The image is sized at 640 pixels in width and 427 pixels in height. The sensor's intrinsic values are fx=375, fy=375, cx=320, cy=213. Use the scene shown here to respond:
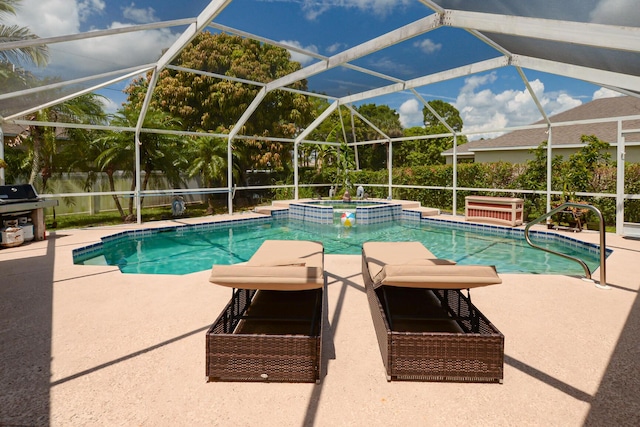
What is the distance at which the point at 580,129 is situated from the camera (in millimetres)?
16922

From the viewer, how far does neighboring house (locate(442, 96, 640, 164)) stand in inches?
601

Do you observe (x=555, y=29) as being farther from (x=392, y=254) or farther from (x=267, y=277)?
(x=267, y=277)

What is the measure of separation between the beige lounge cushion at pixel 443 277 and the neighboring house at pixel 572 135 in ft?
46.3

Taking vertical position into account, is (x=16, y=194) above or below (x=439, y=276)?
above

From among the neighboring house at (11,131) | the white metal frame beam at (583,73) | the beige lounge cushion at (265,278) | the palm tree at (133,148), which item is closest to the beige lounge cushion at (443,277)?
the beige lounge cushion at (265,278)

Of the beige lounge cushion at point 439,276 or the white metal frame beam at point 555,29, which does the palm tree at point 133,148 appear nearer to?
the white metal frame beam at point 555,29

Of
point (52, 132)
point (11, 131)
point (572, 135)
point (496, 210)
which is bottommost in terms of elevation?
point (496, 210)

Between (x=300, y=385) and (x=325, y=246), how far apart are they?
21.7 ft

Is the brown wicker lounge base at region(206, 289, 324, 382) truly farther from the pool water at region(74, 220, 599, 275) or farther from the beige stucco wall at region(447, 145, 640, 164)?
the beige stucco wall at region(447, 145, 640, 164)

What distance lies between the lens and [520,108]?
41312 millimetres

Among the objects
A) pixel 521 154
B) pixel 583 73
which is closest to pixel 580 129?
pixel 521 154

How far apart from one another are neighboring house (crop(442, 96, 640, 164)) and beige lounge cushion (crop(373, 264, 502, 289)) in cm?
1411

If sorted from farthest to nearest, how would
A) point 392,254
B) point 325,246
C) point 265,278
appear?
1. point 325,246
2. point 392,254
3. point 265,278

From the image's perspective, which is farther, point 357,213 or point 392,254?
point 357,213
